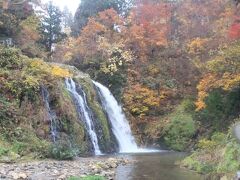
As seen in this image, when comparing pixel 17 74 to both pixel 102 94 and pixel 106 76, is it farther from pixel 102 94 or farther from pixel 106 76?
pixel 106 76

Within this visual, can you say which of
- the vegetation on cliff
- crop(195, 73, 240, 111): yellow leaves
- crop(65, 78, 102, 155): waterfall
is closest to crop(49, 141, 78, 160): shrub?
the vegetation on cliff

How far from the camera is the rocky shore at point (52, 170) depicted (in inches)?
454

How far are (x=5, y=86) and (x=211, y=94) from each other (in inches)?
394

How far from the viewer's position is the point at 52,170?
1271 centimetres

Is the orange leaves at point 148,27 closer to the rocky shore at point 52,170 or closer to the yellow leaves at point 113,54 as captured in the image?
the yellow leaves at point 113,54

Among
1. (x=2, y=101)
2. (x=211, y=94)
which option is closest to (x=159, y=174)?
(x=2, y=101)

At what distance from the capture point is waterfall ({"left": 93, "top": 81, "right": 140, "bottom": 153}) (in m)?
25.4

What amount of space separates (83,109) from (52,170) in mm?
10144

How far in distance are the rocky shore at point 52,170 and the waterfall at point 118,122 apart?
9878mm

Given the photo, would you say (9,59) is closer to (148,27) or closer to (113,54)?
(113,54)

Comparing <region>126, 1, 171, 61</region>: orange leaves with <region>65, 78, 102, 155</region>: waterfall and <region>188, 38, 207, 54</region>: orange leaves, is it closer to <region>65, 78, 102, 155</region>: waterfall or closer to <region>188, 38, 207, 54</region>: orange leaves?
<region>188, 38, 207, 54</region>: orange leaves

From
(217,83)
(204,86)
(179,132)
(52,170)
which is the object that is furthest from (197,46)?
(52,170)

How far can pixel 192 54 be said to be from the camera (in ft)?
101

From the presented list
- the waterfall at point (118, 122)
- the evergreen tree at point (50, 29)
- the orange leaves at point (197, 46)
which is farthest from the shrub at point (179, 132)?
the evergreen tree at point (50, 29)
